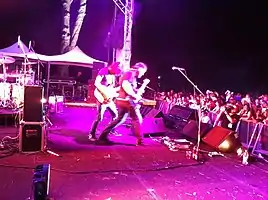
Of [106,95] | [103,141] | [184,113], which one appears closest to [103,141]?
[103,141]

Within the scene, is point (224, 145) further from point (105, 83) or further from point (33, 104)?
point (33, 104)

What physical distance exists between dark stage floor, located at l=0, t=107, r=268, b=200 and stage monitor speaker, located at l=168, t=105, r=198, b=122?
2765 mm

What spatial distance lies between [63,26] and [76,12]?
2.12m

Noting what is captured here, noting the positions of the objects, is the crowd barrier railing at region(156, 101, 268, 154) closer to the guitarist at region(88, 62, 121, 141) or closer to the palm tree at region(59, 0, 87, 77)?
the guitarist at region(88, 62, 121, 141)

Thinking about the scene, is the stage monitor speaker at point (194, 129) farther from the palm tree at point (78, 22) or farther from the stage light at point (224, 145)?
the palm tree at point (78, 22)

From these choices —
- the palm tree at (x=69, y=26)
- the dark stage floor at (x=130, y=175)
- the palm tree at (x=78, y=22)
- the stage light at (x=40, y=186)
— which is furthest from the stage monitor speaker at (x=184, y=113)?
the palm tree at (x=78, y=22)

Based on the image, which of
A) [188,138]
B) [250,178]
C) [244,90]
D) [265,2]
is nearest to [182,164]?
[250,178]

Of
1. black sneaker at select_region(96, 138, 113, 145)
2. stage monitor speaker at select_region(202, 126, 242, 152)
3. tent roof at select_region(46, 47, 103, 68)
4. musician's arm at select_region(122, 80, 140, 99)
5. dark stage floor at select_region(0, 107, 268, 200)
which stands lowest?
dark stage floor at select_region(0, 107, 268, 200)

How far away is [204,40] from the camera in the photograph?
22.5m

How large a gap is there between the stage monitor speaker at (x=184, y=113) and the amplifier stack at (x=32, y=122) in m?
5.00

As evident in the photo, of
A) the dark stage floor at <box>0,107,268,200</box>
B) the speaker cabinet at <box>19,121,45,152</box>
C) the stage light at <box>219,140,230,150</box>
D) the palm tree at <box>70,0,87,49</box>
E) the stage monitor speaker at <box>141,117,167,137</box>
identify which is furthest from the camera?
the palm tree at <box>70,0,87,49</box>

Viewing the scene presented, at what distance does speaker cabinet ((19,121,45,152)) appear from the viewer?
22.1ft

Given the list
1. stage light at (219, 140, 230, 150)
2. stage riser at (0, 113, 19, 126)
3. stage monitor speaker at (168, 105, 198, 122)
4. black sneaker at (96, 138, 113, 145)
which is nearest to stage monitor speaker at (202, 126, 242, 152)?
stage light at (219, 140, 230, 150)

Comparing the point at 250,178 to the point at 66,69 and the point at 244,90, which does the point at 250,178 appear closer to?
the point at 244,90
